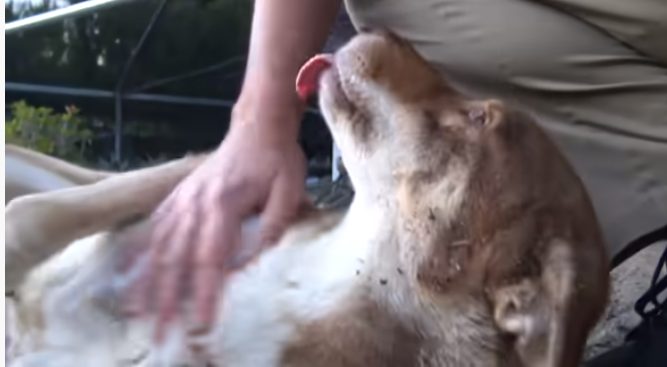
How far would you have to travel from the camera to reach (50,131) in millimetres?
4926

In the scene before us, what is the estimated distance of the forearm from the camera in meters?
2.50

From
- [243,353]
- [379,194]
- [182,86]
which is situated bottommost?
[182,86]

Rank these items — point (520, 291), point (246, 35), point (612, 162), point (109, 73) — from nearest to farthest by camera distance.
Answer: point (520, 291)
point (612, 162)
point (246, 35)
point (109, 73)

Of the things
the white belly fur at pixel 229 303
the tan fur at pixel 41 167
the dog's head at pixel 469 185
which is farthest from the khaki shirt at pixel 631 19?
the tan fur at pixel 41 167

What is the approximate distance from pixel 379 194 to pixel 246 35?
9.32 feet

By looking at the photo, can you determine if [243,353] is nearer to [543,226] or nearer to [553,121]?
[543,226]

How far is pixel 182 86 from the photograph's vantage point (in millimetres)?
5543

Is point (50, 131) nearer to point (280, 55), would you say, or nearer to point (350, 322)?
point (280, 55)

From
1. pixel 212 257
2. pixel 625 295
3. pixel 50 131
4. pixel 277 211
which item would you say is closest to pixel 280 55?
pixel 277 211

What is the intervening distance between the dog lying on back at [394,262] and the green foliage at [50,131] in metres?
2.17

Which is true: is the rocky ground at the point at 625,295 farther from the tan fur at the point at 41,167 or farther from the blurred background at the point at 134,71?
the blurred background at the point at 134,71

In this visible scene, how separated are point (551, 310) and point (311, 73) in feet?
1.83

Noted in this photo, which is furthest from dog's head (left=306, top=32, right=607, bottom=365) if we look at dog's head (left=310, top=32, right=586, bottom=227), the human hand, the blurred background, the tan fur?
the blurred background

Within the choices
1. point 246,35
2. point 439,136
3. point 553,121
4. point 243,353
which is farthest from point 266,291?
point 246,35
